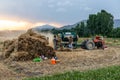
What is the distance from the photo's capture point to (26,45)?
24.0 metres

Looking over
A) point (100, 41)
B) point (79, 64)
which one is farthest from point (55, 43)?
point (79, 64)

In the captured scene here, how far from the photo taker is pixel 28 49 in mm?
24047

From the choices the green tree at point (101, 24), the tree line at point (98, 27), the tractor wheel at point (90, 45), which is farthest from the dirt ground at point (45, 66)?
the green tree at point (101, 24)

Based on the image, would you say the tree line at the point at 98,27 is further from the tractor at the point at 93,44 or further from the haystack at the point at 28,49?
the haystack at the point at 28,49

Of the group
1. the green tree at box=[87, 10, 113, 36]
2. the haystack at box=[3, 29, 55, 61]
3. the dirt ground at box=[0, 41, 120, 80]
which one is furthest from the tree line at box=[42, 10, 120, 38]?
the dirt ground at box=[0, 41, 120, 80]

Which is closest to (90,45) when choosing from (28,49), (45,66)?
(28,49)

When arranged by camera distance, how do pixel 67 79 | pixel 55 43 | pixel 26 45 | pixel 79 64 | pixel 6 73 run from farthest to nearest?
pixel 55 43 < pixel 26 45 < pixel 79 64 < pixel 6 73 < pixel 67 79

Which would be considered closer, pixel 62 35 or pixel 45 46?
pixel 45 46

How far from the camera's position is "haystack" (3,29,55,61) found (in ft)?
77.5

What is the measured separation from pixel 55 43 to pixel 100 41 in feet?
13.6

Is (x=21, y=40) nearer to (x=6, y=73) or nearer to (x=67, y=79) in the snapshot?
(x=6, y=73)

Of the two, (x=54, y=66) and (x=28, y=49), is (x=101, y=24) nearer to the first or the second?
(x=28, y=49)

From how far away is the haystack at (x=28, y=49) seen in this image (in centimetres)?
2361

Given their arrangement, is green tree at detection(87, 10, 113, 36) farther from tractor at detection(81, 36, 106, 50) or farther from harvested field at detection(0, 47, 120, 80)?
harvested field at detection(0, 47, 120, 80)
